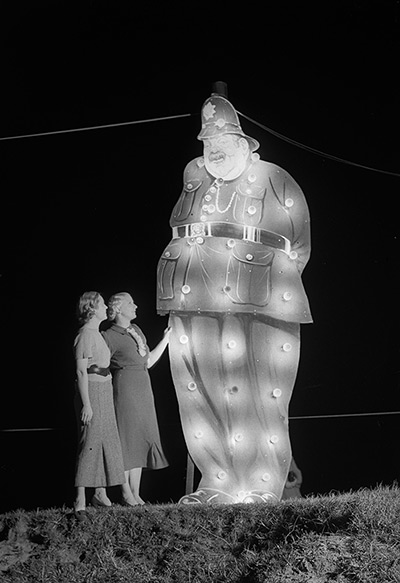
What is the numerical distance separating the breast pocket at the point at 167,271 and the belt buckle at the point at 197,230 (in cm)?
17

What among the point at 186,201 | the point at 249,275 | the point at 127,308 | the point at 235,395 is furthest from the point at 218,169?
the point at 235,395

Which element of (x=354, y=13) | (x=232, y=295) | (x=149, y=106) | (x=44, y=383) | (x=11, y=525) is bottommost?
(x=11, y=525)

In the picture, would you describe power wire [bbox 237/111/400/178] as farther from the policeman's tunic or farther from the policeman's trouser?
the policeman's trouser

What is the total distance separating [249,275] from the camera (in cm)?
770

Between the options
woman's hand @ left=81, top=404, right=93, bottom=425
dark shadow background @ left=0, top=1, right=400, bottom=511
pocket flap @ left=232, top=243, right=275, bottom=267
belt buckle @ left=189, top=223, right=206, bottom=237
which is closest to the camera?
woman's hand @ left=81, top=404, right=93, bottom=425

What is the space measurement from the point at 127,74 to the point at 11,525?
4.67m

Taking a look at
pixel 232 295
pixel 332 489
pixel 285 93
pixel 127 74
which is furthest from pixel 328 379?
pixel 127 74

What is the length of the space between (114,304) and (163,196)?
1464 mm

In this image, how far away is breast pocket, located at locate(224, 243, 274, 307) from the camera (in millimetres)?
7648

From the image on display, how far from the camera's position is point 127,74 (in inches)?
387

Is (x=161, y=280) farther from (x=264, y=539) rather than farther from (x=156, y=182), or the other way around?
(x=264, y=539)

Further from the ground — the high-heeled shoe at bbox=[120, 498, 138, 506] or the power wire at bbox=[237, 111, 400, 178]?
the power wire at bbox=[237, 111, 400, 178]

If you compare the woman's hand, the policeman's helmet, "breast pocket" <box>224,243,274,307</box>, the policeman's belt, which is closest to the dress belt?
the woman's hand

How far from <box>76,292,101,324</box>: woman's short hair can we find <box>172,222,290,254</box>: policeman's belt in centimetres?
95
